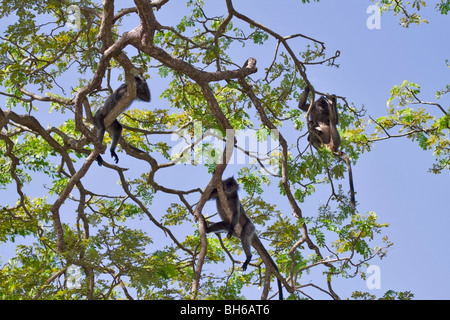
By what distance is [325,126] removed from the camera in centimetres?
897

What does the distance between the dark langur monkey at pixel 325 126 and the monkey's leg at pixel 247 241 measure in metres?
1.34

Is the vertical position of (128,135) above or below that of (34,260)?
above

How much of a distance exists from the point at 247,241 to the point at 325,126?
122 inches

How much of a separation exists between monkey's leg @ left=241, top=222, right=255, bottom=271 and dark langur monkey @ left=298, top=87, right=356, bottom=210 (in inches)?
52.9

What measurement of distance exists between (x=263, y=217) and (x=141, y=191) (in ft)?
6.66

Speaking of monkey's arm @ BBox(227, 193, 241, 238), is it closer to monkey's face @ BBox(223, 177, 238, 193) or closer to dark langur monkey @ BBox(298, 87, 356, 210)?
monkey's face @ BBox(223, 177, 238, 193)

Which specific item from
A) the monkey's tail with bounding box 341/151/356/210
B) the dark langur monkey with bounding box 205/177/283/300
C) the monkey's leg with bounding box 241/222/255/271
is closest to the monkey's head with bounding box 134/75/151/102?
the dark langur monkey with bounding box 205/177/283/300

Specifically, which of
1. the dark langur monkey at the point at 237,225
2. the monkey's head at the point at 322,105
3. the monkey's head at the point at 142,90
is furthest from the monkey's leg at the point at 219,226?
the monkey's head at the point at 322,105

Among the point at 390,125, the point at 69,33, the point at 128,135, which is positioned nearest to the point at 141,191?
the point at 128,135

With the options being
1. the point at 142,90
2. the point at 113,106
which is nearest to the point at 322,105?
the point at 142,90

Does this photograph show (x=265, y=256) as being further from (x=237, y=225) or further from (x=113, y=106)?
(x=113, y=106)
